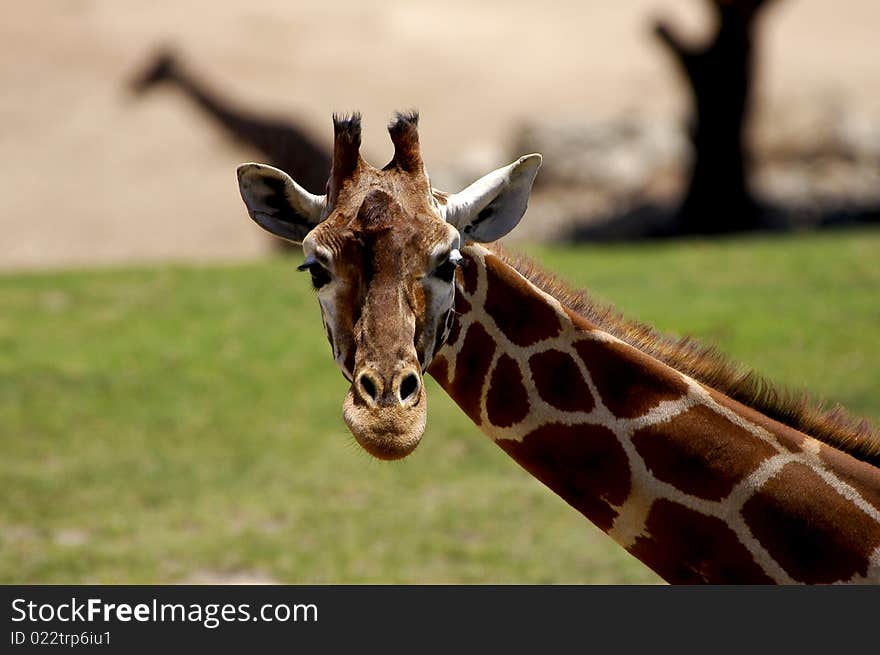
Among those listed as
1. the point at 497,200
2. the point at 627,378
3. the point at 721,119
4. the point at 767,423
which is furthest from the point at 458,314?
the point at 721,119

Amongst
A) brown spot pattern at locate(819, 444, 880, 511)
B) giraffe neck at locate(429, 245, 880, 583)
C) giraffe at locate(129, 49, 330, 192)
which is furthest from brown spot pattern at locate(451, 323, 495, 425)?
giraffe at locate(129, 49, 330, 192)

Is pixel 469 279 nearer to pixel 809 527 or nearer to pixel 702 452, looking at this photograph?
pixel 702 452

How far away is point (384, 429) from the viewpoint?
420cm

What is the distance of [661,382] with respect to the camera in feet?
16.0

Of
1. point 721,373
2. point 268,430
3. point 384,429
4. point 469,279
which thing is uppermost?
point 268,430

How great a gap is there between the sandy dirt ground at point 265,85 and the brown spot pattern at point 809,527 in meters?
16.4

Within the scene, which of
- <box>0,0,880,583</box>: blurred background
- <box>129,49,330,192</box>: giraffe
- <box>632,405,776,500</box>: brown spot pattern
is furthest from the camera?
<box>129,49,330,192</box>: giraffe

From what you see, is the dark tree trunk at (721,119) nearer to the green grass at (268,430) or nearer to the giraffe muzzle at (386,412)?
the green grass at (268,430)

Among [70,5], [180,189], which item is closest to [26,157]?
[180,189]

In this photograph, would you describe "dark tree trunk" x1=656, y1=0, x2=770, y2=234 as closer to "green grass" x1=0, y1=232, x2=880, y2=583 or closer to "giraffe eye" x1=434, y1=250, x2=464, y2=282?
"green grass" x1=0, y1=232, x2=880, y2=583

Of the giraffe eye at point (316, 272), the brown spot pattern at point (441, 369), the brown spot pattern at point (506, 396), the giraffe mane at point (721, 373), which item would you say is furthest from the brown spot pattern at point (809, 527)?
the giraffe eye at point (316, 272)

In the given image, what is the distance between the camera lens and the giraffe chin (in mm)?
4191

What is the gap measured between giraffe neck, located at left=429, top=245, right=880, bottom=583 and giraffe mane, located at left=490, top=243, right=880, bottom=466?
82 millimetres

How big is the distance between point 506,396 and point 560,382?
0.26 metres
